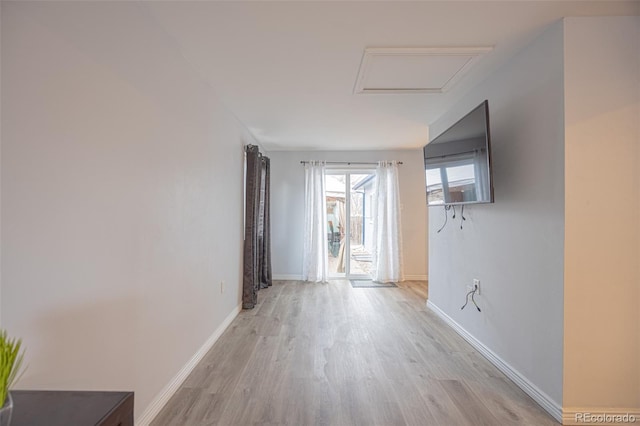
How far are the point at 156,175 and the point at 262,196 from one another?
8.19 feet

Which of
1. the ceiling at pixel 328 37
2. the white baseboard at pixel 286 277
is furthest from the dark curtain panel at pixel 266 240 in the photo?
the ceiling at pixel 328 37

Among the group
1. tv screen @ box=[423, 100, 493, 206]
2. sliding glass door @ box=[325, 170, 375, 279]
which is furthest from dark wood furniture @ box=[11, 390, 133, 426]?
sliding glass door @ box=[325, 170, 375, 279]

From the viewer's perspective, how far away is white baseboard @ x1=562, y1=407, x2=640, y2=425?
1552mm

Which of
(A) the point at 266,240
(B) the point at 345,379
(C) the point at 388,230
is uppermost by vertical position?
(C) the point at 388,230

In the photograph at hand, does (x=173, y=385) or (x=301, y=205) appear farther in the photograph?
(x=301, y=205)

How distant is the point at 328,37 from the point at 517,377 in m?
2.56

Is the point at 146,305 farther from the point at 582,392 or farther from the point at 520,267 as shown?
the point at 582,392

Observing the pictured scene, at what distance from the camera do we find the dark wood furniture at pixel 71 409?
2.31 ft

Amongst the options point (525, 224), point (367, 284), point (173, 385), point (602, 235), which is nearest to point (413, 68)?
point (525, 224)

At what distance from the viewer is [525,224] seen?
1.86m

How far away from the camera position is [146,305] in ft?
5.02

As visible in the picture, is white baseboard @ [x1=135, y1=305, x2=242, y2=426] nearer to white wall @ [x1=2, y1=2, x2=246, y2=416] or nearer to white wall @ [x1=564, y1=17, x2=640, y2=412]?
white wall @ [x1=2, y1=2, x2=246, y2=416]

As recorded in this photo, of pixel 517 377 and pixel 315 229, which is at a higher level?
pixel 315 229
